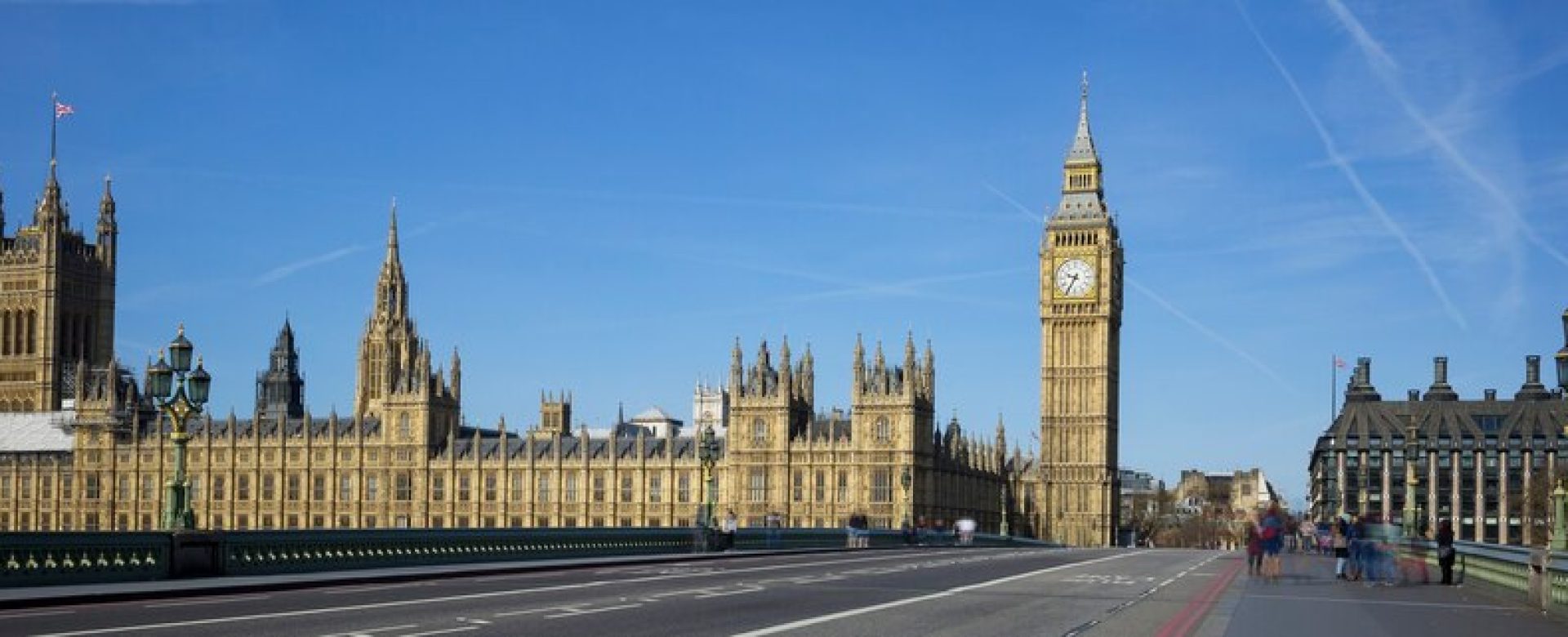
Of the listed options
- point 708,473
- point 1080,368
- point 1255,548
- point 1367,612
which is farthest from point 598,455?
point 1367,612

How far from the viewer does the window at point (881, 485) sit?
119 meters

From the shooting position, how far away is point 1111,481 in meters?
145

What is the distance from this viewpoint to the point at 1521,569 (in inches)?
1379

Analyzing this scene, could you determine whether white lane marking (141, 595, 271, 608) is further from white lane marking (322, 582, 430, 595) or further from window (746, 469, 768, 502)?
window (746, 469, 768, 502)

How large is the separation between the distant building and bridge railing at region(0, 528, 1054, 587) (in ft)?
378

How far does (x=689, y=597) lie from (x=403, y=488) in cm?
10885

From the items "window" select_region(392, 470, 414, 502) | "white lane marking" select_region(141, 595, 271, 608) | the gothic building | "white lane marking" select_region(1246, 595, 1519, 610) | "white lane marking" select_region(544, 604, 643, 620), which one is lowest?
"window" select_region(392, 470, 414, 502)

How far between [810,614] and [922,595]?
6418 mm

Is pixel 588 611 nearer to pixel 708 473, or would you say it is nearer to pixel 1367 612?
pixel 1367 612

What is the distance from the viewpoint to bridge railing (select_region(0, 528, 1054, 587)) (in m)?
29.8

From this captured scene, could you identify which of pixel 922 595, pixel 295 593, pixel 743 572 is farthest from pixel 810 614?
pixel 743 572

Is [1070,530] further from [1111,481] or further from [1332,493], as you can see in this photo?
[1332,493]

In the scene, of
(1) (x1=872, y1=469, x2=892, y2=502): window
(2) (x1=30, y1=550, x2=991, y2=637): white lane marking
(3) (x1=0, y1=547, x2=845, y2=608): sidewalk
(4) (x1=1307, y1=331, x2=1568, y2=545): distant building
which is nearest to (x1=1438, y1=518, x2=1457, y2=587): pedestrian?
(2) (x1=30, y1=550, x2=991, y2=637): white lane marking

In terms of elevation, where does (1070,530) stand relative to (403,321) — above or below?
below
